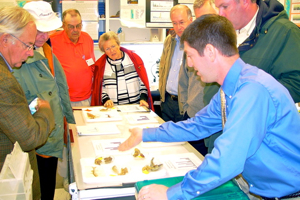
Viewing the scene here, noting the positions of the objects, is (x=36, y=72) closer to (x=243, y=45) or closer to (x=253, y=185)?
(x=243, y=45)

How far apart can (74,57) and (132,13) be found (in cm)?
185

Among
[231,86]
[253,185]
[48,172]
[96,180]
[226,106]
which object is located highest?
[231,86]

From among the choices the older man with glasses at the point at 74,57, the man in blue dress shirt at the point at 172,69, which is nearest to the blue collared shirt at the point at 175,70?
the man in blue dress shirt at the point at 172,69

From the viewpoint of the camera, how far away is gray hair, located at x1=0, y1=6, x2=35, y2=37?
4.72 feet

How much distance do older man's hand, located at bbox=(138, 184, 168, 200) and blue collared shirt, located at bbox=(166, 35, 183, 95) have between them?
2021mm

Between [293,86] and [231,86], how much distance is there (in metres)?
0.67

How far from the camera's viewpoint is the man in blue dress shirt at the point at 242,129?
0.97m

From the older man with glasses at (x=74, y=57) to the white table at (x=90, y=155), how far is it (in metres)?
0.60

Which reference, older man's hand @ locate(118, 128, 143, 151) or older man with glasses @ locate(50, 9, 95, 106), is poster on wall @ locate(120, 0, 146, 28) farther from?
older man's hand @ locate(118, 128, 143, 151)

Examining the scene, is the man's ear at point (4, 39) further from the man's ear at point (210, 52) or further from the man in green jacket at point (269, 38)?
the man in green jacket at point (269, 38)

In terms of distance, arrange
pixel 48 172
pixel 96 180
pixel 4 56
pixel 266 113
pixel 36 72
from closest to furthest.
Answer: pixel 266 113 < pixel 96 180 < pixel 4 56 < pixel 36 72 < pixel 48 172

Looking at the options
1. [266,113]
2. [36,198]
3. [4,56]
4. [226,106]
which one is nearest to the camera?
[266,113]

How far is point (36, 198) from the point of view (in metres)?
1.79

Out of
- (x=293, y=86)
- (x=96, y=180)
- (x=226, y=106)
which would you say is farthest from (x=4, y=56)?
(x=293, y=86)
